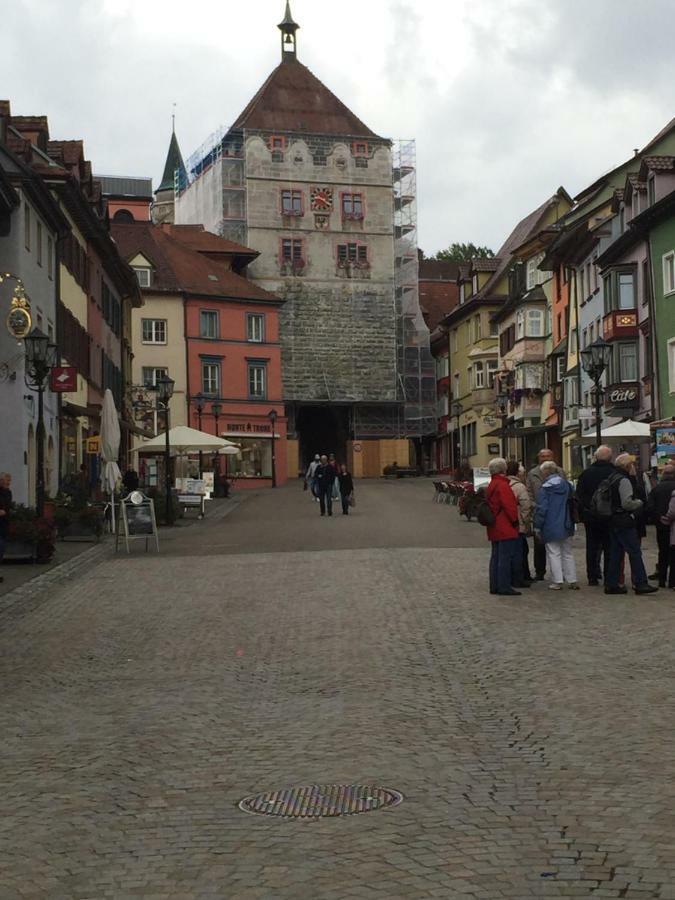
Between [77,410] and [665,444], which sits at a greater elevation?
[77,410]

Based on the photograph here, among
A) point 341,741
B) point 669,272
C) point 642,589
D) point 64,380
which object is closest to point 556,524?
point 642,589

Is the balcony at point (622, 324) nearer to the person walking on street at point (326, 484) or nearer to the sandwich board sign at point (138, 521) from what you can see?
the person walking on street at point (326, 484)

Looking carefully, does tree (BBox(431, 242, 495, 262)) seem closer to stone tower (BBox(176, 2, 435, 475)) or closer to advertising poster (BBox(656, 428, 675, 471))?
stone tower (BBox(176, 2, 435, 475))

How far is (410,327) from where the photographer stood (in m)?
86.0

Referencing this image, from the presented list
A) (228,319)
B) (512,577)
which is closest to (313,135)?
(228,319)

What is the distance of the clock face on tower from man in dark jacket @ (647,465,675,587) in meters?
66.8

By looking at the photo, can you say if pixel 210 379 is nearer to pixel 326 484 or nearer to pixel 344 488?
pixel 344 488

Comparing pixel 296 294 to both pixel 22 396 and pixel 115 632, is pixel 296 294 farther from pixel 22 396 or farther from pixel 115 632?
pixel 115 632

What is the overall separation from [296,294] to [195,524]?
46239 millimetres

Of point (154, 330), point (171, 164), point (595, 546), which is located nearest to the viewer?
point (595, 546)

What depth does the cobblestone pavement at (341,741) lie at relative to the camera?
5.95 meters

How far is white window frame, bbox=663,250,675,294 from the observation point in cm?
4503

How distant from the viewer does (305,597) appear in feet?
58.8

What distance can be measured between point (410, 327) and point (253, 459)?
49.2 ft
